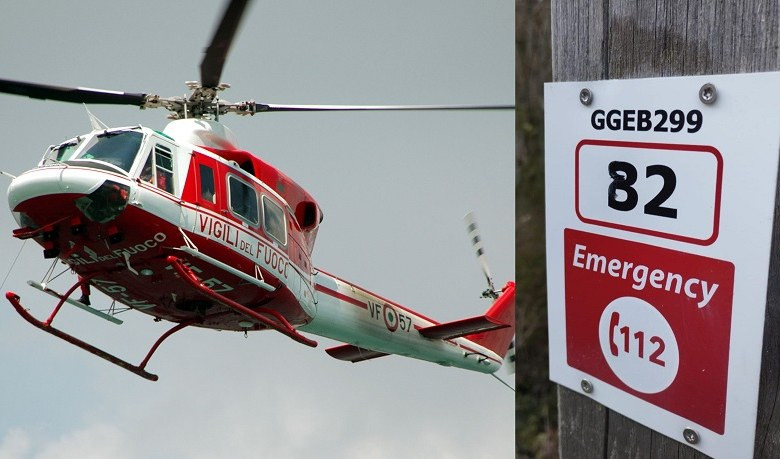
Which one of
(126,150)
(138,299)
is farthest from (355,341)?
(126,150)

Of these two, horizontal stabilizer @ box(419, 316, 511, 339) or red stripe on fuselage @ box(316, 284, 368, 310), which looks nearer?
red stripe on fuselage @ box(316, 284, 368, 310)

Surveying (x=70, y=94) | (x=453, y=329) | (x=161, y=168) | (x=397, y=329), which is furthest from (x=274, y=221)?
(x=453, y=329)

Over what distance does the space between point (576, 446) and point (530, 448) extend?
12 centimetres

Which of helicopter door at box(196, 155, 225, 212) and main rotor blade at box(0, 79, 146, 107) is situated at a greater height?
main rotor blade at box(0, 79, 146, 107)

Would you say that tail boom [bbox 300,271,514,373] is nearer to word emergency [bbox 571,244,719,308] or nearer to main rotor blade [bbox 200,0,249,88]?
main rotor blade [bbox 200,0,249,88]

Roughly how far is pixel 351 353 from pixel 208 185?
6.59m

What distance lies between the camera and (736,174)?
208 centimetres

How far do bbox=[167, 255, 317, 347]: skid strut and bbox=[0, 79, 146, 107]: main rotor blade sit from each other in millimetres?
3506

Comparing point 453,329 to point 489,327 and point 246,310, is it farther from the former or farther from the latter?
point 246,310

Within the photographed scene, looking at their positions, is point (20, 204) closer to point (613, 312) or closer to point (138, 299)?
point (138, 299)

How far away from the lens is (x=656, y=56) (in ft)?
7.43

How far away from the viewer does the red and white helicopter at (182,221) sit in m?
10.6

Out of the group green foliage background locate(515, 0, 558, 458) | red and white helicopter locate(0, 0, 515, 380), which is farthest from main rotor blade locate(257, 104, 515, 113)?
green foliage background locate(515, 0, 558, 458)

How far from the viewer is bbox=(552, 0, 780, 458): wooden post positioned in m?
2.07
